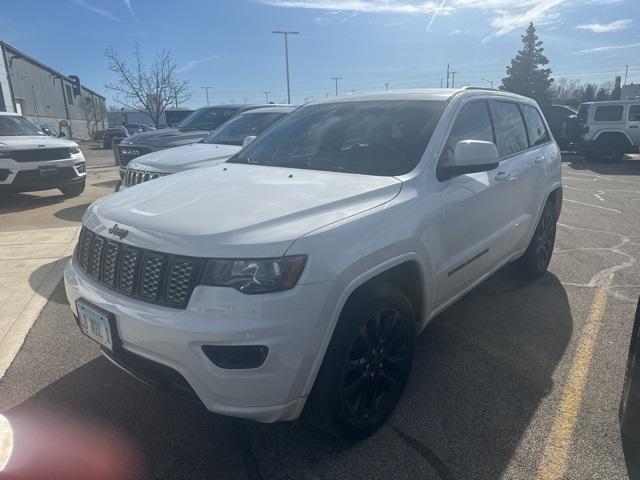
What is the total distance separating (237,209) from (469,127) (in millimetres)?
1976

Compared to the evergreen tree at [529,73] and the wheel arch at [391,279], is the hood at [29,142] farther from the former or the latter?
the evergreen tree at [529,73]

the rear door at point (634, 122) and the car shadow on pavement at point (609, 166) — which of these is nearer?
the car shadow on pavement at point (609, 166)

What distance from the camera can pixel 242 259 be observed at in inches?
82.0

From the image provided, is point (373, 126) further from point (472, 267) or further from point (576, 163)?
point (576, 163)

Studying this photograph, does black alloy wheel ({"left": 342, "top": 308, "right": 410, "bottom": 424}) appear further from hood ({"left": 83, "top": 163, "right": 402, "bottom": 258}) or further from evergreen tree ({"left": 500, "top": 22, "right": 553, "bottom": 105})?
evergreen tree ({"left": 500, "top": 22, "right": 553, "bottom": 105})

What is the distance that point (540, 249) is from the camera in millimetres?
4820

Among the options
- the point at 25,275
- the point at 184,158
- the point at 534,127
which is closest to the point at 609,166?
the point at 534,127

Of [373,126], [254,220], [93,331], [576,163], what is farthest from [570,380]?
[576,163]

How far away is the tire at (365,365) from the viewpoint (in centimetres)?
228

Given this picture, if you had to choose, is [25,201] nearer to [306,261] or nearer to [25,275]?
[25,275]

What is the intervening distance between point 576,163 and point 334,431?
58.4 ft

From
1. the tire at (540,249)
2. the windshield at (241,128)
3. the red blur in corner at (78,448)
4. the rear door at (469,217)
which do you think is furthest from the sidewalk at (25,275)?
the tire at (540,249)

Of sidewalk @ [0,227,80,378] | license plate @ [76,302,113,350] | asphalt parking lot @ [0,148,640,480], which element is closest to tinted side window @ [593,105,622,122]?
asphalt parking lot @ [0,148,640,480]

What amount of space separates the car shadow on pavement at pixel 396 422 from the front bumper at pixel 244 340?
487 mm
